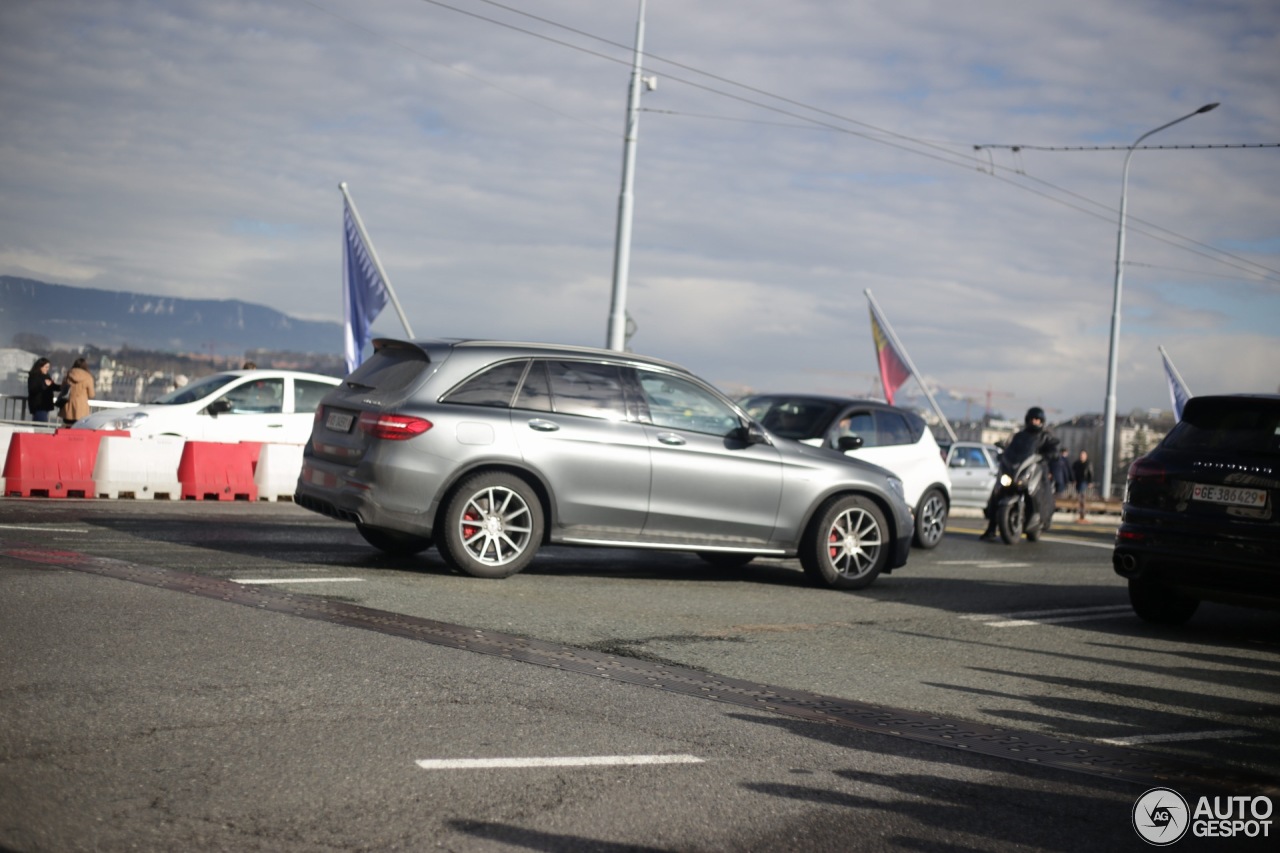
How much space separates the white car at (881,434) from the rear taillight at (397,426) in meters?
6.20

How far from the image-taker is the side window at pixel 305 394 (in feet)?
64.6

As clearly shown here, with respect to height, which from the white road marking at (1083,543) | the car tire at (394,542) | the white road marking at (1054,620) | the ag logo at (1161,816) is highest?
the car tire at (394,542)

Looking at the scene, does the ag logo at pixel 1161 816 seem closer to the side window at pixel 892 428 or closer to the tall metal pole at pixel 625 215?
the side window at pixel 892 428

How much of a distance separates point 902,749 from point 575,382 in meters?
5.37

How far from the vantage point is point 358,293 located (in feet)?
83.3

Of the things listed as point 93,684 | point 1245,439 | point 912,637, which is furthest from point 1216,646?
point 93,684

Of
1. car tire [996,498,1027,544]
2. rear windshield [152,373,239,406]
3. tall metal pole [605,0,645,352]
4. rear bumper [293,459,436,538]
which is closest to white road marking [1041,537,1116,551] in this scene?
car tire [996,498,1027,544]

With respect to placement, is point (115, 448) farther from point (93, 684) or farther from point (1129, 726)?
point (1129, 726)

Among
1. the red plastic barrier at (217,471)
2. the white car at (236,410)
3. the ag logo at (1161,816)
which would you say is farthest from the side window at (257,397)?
the ag logo at (1161,816)

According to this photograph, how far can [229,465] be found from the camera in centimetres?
1684

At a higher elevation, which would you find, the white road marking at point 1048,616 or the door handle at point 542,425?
the door handle at point 542,425

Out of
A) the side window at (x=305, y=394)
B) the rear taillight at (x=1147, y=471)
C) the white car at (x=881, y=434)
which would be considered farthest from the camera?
the side window at (x=305, y=394)

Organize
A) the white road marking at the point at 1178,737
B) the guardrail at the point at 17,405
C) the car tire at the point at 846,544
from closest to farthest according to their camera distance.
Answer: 1. the white road marking at the point at 1178,737
2. the car tire at the point at 846,544
3. the guardrail at the point at 17,405

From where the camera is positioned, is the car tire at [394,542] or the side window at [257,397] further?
the side window at [257,397]
